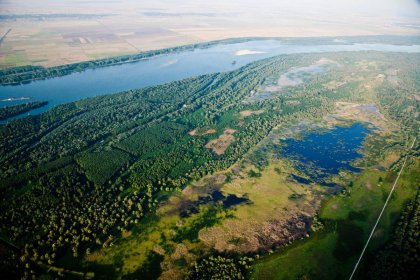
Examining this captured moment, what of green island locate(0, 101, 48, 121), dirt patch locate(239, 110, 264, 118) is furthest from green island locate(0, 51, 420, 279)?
green island locate(0, 101, 48, 121)

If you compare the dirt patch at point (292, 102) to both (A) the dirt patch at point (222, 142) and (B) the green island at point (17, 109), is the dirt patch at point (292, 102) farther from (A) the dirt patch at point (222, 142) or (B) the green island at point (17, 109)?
(B) the green island at point (17, 109)

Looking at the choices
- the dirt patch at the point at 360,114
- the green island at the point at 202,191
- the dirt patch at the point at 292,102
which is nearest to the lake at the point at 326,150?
the green island at the point at 202,191

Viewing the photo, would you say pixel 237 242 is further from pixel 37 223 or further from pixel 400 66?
pixel 400 66

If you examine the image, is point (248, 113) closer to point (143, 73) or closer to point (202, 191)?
point (202, 191)

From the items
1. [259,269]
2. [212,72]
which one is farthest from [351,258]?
[212,72]

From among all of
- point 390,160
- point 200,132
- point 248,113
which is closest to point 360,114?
point 390,160

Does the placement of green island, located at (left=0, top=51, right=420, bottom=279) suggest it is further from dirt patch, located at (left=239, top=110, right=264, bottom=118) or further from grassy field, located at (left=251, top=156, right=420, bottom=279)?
dirt patch, located at (left=239, top=110, right=264, bottom=118)
